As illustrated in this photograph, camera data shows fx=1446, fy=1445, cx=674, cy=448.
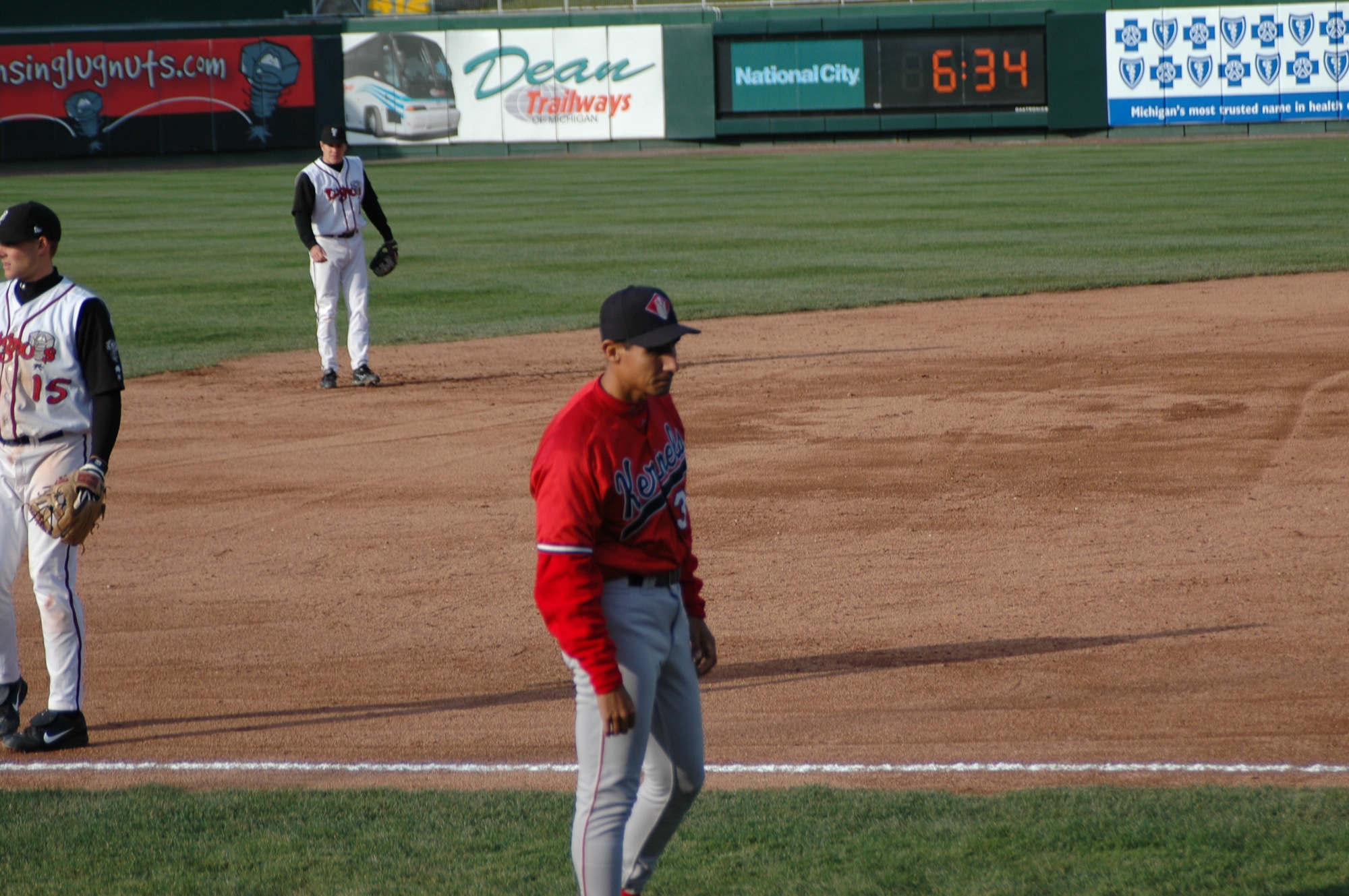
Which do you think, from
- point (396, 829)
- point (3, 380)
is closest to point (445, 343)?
point (3, 380)

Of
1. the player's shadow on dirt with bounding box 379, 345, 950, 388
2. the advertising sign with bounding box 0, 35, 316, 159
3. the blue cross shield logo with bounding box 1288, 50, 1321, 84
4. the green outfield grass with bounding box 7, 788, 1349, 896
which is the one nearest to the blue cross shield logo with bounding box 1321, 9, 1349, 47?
the blue cross shield logo with bounding box 1288, 50, 1321, 84

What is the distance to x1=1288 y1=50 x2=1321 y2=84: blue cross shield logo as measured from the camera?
34.2m

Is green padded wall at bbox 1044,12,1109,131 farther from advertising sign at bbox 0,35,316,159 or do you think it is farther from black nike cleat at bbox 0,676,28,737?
black nike cleat at bbox 0,676,28,737

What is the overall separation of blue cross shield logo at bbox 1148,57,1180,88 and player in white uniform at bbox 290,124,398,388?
2796cm

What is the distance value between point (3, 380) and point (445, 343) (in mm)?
9276

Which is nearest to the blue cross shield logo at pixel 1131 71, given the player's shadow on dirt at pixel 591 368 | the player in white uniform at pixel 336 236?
the player's shadow on dirt at pixel 591 368

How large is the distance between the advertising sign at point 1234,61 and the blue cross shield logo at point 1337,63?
16mm

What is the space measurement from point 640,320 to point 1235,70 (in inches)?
1388

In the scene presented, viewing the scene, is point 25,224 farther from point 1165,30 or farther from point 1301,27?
point 1301,27

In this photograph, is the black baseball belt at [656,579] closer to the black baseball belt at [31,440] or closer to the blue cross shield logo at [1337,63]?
the black baseball belt at [31,440]

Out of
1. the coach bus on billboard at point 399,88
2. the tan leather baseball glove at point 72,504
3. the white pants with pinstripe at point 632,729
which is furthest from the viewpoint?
the coach bus on billboard at point 399,88

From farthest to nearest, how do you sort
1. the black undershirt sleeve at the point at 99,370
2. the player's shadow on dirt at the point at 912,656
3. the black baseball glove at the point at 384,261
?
1. the black baseball glove at the point at 384,261
2. the player's shadow on dirt at the point at 912,656
3. the black undershirt sleeve at the point at 99,370

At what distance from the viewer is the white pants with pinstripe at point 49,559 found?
5102 mm

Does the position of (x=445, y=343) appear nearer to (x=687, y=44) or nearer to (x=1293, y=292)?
(x=1293, y=292)
